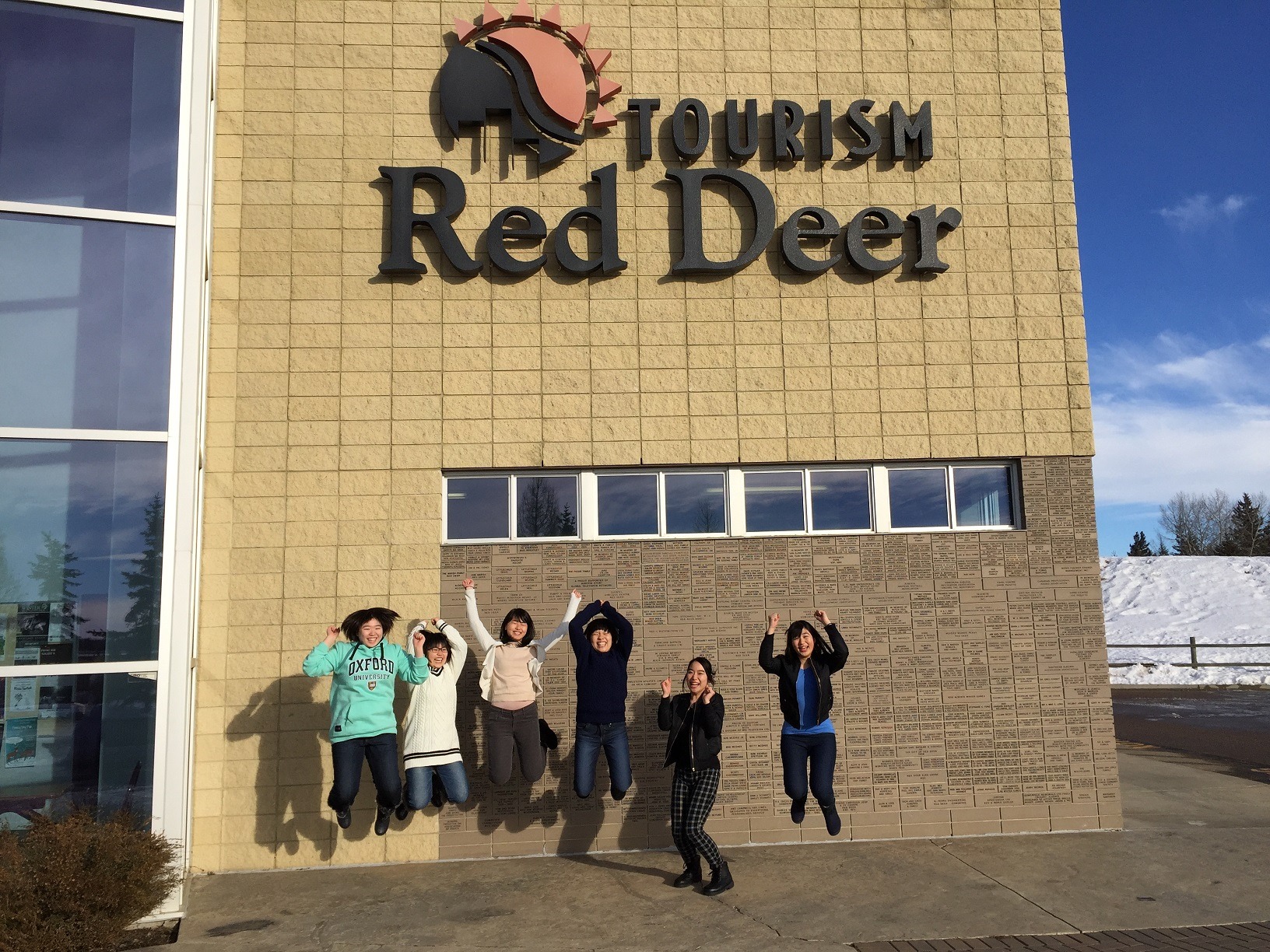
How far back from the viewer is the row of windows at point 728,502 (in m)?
8.30

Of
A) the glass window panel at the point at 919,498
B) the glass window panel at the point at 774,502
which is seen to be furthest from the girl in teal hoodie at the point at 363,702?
the glass window panel at the point at 919,498

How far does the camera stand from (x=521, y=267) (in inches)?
327

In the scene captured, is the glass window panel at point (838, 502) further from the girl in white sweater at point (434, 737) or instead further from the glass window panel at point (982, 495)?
the girl in white sweater at point (434, 737)

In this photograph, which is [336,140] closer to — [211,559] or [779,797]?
[211,559]

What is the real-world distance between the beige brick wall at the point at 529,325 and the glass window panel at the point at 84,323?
5.00 ft

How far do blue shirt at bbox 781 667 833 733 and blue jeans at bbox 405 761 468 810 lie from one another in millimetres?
2547

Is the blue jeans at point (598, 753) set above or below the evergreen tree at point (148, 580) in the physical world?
below

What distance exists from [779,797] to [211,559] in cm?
511

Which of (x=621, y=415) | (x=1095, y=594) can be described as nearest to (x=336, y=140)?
(x=621, y=415)

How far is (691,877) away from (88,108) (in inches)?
268

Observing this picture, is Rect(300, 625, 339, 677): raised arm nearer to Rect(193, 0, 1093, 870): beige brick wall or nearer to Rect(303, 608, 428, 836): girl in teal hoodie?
Rect(303, 608, 428, 836): girl in teal hoodie

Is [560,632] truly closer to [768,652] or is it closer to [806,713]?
[768,652]

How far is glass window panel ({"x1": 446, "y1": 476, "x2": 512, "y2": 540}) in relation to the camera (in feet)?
27.1

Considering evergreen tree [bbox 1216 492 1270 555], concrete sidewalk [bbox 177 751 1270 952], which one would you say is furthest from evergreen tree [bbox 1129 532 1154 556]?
concrete sidewalk [bbox 177 751 1270 952]
